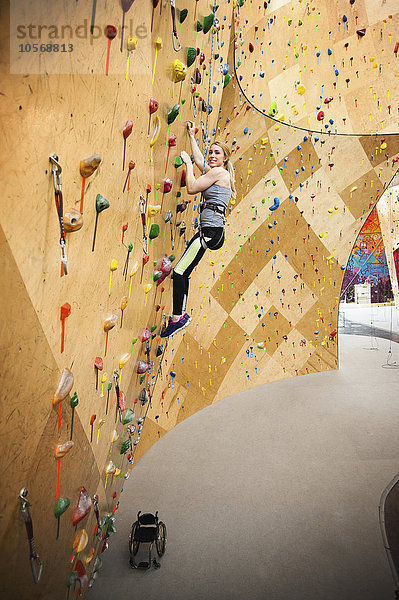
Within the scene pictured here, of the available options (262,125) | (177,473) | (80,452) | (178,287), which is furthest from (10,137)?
(262,125)

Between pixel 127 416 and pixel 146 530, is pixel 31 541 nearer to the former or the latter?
pixel 127 416

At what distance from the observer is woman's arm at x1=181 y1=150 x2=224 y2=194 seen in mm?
1937

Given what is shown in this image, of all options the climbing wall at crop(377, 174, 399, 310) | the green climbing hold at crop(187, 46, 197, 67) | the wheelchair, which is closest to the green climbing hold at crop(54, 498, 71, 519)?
the wheelchair

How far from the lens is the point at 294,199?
542cm

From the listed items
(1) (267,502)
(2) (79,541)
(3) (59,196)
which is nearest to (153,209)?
(3) (59,196)

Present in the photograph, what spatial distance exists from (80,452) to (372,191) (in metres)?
5.80

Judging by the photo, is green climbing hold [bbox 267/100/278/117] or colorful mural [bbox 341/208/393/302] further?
colorful mural [bbox 341/208/393/302]

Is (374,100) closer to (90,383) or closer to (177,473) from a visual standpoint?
(177,473)

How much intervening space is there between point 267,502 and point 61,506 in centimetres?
205

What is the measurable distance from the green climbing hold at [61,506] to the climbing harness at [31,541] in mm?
106

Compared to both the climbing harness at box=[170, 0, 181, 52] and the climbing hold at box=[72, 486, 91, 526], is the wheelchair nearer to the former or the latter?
the climbing hold at box=[72, 486, 91, 526]

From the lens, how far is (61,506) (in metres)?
1.20

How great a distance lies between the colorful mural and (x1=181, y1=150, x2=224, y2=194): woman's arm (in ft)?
43.4

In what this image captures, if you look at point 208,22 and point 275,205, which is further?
point 275,205
